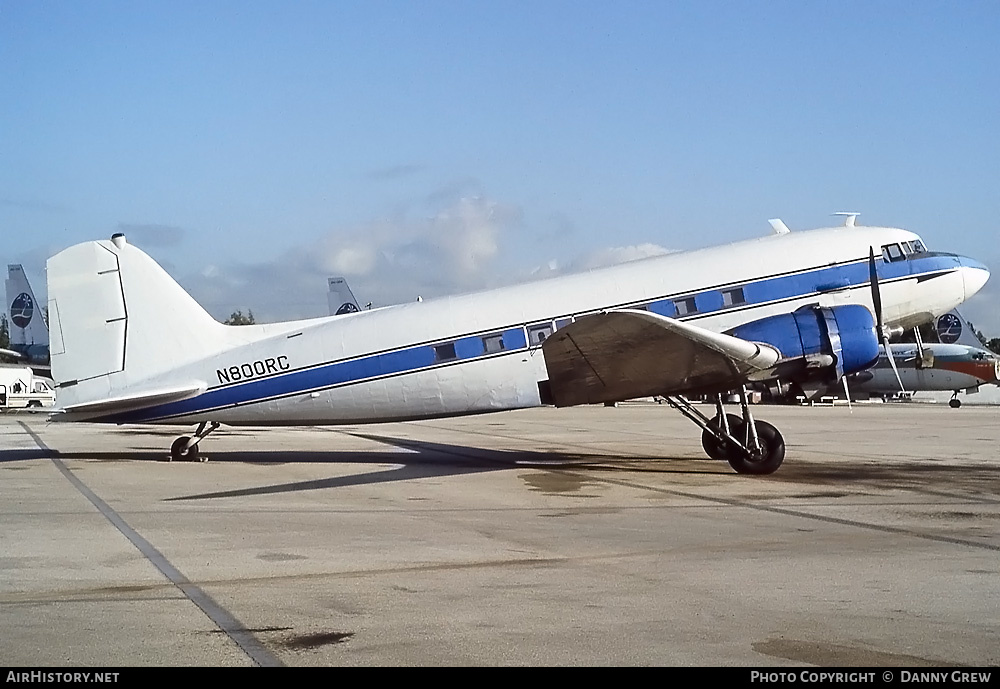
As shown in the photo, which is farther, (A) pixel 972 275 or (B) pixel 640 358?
(A) pixel 972 275

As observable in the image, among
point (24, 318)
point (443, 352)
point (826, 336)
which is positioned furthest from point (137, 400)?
point (24, 318)

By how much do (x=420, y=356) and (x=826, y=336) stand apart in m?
6.70

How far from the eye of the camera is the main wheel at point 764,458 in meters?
15.3

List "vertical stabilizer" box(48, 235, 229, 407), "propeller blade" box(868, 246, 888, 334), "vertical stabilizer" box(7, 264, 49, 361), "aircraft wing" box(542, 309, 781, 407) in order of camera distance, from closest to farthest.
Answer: "aircraft wing" box(542, 309, 781, 407)
"propeller blade" box(868, 246, 888, 334)
"vertical stabilizer" box(48, 235, 229, 407)
"vertical stabilizer" box(7, 264, 49, 361)

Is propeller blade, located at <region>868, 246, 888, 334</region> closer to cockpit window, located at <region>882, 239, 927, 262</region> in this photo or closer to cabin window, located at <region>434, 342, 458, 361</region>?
cockpit window, located at <region>882, 239, 927, 262</region>

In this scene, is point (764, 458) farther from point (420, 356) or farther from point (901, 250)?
point (420, 356)

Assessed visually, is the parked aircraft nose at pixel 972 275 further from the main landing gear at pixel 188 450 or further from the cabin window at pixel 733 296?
the main landing gear at pixel 188 450

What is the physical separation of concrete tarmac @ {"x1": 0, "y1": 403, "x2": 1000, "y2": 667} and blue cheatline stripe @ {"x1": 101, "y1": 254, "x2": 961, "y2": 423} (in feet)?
4.16

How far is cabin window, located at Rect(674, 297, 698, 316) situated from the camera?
16.0 m

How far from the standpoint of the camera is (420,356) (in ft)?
52.9

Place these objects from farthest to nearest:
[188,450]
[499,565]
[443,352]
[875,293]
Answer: [188,450] → [443,352] → [875,293] → [499,565]

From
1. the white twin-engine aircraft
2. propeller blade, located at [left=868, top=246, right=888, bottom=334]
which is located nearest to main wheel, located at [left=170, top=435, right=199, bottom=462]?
the white twin-engine aircraft
